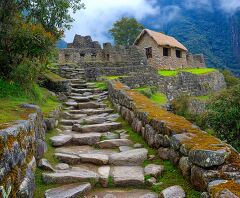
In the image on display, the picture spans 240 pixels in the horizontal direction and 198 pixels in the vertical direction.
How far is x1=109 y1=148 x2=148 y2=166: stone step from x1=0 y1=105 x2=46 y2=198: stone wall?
1365mm

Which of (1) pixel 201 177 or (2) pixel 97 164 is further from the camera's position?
(2) pixel 97 164

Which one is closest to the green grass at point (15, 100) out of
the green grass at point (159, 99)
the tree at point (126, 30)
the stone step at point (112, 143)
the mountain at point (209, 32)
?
the stone step at point (112, 143)

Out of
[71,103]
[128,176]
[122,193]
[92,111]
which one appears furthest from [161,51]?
[122,193]

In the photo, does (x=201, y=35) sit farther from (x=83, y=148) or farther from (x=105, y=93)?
(x=83, y=148)

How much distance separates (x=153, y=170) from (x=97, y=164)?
1070 millimetres

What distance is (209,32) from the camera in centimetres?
7894

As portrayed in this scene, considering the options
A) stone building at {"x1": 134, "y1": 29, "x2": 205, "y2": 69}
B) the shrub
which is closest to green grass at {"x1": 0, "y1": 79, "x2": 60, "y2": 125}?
the shrub

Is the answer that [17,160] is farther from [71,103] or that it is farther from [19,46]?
[71,103]

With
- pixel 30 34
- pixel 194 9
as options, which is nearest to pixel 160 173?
pixel 30 34

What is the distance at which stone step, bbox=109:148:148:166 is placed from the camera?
5.71 metres

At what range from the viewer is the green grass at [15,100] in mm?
5545

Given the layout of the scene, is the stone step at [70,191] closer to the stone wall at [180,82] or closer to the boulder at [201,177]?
the boulder at [201,177]

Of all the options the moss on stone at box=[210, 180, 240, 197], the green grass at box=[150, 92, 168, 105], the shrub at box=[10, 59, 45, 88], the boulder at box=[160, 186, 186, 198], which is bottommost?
the green grass at box=[150, 92, 168, 105]

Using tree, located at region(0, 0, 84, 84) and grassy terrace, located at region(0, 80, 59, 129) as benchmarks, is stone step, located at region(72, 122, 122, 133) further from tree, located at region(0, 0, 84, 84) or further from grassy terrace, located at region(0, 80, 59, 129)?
tree, located at region(0, 0, 84, 84)
